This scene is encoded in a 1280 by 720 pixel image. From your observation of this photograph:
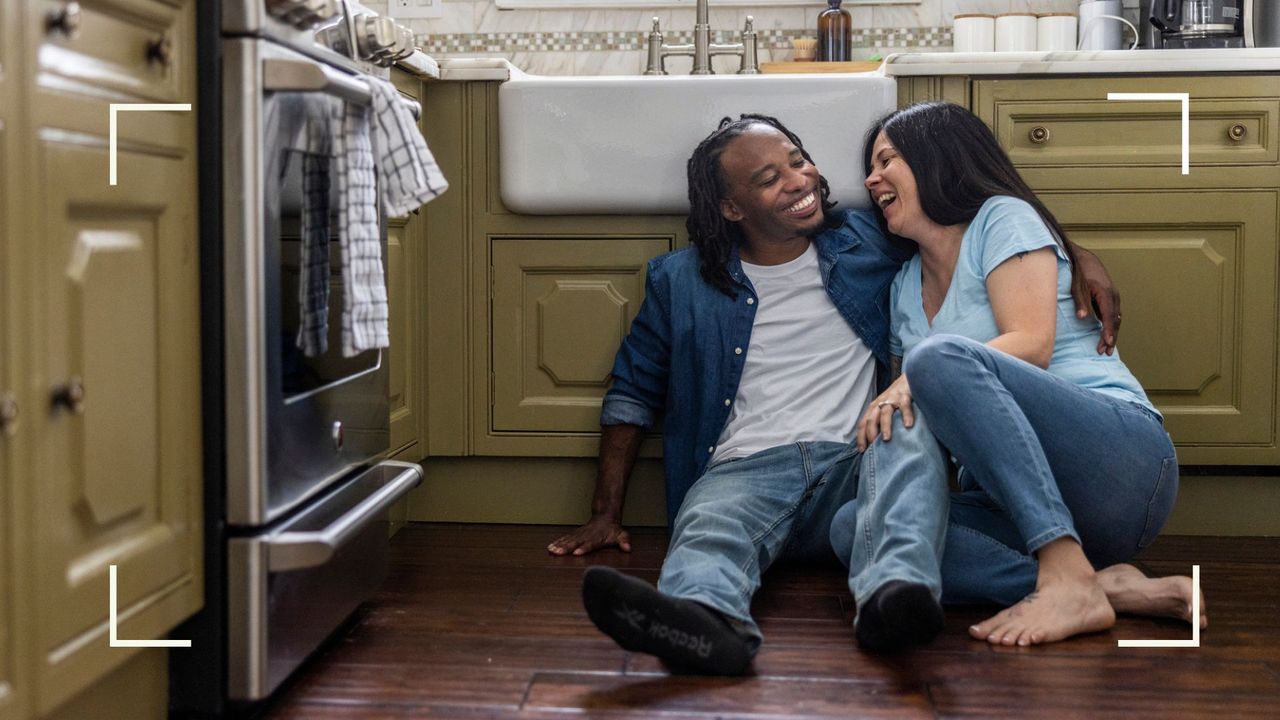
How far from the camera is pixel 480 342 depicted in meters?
2.34

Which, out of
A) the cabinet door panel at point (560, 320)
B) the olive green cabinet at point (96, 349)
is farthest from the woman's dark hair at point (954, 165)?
the olive green cabinet at point (96, 349)

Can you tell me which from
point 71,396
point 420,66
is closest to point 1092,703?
point 71,396

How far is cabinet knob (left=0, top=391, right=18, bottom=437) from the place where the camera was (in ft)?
3.39

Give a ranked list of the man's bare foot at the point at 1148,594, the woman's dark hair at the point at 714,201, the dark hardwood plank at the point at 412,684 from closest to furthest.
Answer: the dark hardwood plank at the point at 412,684 → the man's bare foot at the point at 1148,594 → the woman's dark hair at the point at 714,201

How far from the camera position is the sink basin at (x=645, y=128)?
218 cm

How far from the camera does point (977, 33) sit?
267 cm

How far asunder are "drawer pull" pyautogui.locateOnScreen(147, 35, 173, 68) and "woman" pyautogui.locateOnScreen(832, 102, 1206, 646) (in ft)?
3.16

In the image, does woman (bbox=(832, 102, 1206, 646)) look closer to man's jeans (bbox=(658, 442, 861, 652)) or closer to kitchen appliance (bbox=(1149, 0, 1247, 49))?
man's jeans (bbox=(658, 442, 861, 652))

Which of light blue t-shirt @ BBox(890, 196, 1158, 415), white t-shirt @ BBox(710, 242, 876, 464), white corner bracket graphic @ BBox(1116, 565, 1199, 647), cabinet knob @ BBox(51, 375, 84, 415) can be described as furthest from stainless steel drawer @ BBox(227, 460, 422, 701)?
white corner bracket graphic @ BBox(1116, 565, 1199, 647)

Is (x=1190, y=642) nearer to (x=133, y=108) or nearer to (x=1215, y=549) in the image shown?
(x=1215, y=549)

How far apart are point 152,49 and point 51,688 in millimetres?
607

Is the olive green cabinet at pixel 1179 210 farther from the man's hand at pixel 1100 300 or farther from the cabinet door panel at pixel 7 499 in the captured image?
the cabinet door panel at pixel 7 499

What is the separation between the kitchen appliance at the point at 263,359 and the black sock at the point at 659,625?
304mm

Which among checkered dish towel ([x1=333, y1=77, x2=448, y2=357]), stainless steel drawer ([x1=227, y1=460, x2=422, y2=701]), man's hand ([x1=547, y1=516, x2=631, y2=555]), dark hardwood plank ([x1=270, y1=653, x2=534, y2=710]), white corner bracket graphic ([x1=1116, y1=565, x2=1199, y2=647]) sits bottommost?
dark hardwood plank ([x1=270, y1=653, x2=534, y2=710])
